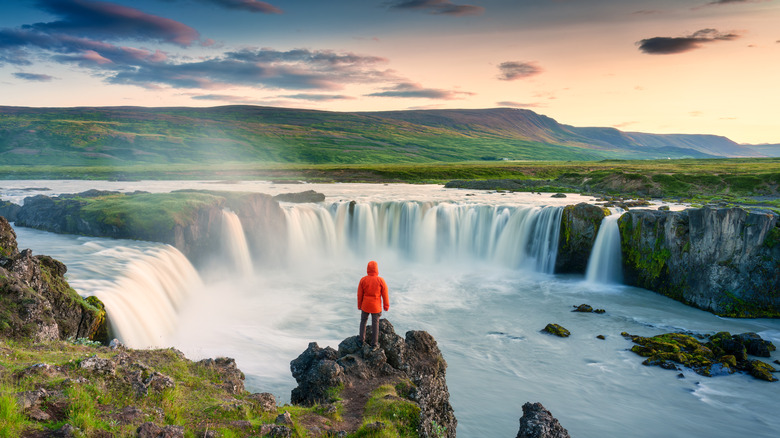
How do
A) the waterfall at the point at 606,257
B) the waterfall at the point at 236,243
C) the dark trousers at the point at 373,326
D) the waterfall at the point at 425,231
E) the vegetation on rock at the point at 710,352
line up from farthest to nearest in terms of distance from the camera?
the waterfall at the point at 425,231, the waterfall at the point at 236,243, the waterfall at the point at 606,257, the vegetation on rock at the point at 710,352, the dark trousers at the point at 373,326

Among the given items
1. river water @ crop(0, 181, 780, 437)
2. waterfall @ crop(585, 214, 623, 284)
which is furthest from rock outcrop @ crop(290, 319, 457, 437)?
waterfall @ crop(585, 214, 623, 284)

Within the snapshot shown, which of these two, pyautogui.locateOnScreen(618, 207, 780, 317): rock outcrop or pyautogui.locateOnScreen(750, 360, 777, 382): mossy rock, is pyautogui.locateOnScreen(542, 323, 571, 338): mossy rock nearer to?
pyautogui.locateOnScreen(750, 360, 777, 382): mossy rock

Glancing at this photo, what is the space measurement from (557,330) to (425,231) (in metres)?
19.5

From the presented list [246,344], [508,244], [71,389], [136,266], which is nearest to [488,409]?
[246,344]

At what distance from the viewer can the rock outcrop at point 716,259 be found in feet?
79.3

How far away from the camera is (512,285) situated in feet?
104

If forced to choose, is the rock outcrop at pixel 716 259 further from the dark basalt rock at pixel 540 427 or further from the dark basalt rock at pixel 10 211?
the dark basalt rock at pixel 10 211

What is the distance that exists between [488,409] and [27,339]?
43.3 ft

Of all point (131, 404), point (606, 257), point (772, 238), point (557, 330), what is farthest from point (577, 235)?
point (131, 404)

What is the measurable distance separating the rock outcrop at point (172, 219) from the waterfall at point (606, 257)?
22.9 meters

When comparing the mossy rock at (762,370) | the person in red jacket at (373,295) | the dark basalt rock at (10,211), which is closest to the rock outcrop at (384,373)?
the person in red jacket at (373,295)

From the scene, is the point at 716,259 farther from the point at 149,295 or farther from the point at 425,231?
the point at 149,295

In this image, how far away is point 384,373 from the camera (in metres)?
12.0

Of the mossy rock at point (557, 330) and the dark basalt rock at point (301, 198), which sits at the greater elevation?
the dark basalt rock at point (301, 198)
